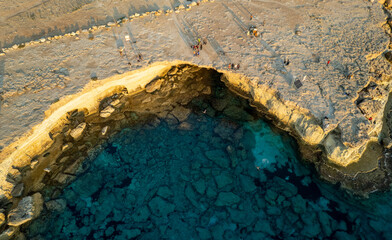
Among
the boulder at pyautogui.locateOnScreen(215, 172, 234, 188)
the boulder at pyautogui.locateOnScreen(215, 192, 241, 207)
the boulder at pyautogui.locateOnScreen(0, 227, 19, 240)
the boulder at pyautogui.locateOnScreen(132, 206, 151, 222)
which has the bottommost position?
the boulder at pyautogui.locateOnScreen(215, 192, 241, 207)

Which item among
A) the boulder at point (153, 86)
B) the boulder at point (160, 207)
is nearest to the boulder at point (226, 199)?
the boulder at point (160, 207)

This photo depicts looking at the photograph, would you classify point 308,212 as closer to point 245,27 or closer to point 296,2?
point 245,27

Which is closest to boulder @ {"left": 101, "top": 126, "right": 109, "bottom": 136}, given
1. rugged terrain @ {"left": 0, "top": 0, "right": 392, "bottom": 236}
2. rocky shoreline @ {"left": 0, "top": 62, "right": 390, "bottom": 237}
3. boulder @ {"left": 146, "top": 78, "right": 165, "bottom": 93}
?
rocky shoreline @ {"left": 0, "top": 62, "right": 390, "bottom": 237}

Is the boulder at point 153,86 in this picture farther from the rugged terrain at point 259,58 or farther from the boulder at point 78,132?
the boulder at point 78,132

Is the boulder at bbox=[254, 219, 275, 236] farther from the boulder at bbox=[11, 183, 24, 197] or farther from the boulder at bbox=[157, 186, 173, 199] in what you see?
the boulder at bbox=[11, 183, 24, 197]

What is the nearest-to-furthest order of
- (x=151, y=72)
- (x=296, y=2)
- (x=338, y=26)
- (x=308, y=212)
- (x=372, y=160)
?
(x=308, y=212), (x=372, y=160), (x=151, y=72), (x=338, y=26), (x=296, y=2)

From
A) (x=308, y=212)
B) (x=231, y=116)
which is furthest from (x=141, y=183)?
(x=308, y=212)
